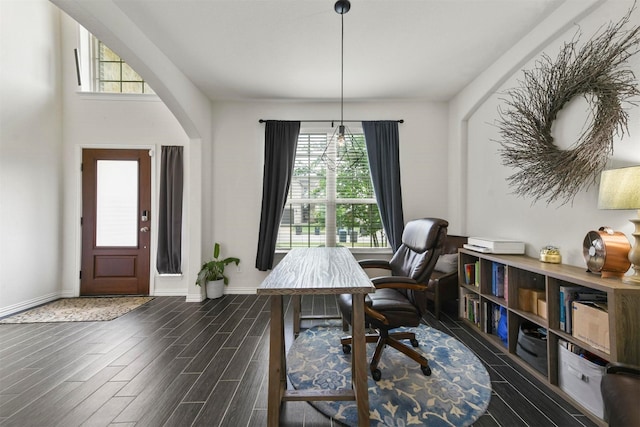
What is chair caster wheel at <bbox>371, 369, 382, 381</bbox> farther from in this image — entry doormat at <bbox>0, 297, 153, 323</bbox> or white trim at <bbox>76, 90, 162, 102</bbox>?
white trim at <bbox>76, 90, 162, 102</bbox>

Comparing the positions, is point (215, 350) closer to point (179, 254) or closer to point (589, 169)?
point (179, 254)

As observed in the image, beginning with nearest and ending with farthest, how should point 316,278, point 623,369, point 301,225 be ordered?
point 623,369, point 316,278, point 301,225

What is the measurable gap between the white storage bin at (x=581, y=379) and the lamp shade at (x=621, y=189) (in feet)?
3.00

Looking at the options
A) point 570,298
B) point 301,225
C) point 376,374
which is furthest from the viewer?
point 301,225

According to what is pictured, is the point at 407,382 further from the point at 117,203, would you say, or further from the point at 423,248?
the point at 117,203

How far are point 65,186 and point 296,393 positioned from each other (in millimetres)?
4393

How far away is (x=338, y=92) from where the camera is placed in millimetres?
3533

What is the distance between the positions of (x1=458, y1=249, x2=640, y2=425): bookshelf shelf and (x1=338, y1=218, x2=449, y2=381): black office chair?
2.46 feet

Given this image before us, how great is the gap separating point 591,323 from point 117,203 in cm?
514

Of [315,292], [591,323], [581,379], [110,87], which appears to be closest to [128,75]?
[110,87]

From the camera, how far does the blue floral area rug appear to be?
1509 millimetres

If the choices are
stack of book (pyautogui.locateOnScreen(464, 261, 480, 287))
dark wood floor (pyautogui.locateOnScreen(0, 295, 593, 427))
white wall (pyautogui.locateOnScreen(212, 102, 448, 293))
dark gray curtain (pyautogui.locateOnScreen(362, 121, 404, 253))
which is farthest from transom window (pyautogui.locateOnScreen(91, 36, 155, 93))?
stack of book (pyautogui.locateOnScreen(464, 261, 480, 287))

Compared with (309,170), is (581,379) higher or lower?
lower

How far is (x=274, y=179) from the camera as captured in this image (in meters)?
3.73
